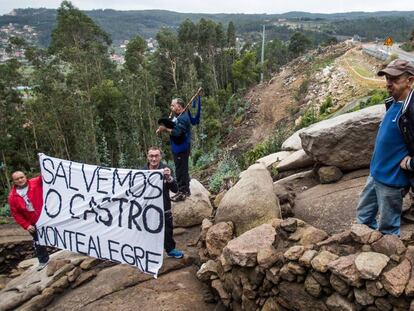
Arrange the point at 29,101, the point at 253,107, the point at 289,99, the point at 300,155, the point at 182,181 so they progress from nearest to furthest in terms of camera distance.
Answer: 1. the point at 182,181
2. the point at 300,155
3. the point at 29,101
4. the point at 289,99
5. the point at 253,107

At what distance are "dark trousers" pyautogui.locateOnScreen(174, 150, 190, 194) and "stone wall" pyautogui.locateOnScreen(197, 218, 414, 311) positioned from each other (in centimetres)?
196

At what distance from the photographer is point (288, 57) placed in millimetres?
71312

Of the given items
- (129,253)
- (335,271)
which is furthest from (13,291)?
(335,271)

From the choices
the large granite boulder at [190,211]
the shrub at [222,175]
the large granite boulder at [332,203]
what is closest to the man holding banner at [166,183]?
the large granite boulder at [190,211]

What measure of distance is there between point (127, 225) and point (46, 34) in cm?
16415

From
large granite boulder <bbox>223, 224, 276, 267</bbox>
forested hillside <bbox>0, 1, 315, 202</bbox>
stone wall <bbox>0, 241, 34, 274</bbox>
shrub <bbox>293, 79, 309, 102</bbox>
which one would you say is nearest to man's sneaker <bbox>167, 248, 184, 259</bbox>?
large granite boulder <bbox>223, 224, 276, 267</bbox>

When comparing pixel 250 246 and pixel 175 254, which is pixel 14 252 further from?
pixel 250 246

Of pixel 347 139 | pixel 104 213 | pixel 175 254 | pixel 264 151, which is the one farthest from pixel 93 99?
pixel 347 139

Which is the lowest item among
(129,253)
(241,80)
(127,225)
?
(241,80)

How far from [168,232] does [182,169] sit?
4.40 ft

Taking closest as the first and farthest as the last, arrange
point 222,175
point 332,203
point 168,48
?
point 332,203 < point 222,175 < point 168,48

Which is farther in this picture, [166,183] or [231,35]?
[231,35]

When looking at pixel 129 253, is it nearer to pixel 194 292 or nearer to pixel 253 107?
pixel 194 292

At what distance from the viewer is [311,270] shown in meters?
4.39
